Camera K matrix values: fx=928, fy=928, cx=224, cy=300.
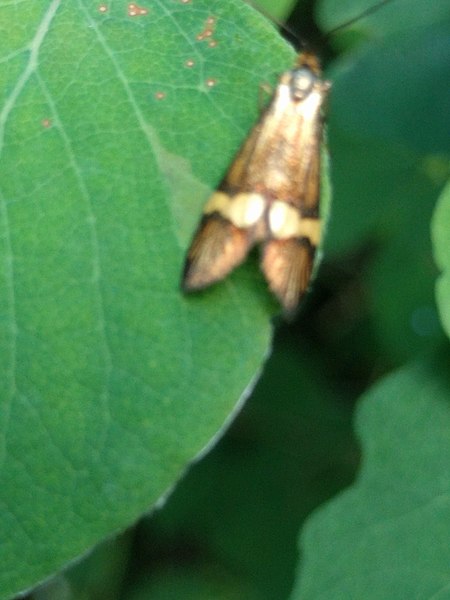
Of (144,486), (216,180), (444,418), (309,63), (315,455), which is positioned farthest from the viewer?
(315,455)

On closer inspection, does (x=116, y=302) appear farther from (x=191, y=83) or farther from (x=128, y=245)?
(x=191, y=83)

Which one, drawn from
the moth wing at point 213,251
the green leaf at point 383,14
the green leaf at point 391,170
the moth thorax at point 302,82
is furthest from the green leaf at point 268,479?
the moth wing at point 213,251

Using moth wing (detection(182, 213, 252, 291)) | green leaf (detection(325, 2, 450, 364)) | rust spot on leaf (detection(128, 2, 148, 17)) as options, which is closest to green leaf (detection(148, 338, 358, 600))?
green leaf (detection(325, 2, 450, 364))

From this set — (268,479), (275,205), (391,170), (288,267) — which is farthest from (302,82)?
(268,479)

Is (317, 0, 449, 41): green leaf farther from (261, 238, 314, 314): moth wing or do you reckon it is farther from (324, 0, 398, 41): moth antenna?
(261, 238, 314, 314): moth wing

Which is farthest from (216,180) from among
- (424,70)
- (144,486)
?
(424,70)

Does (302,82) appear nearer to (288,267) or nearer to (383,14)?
(288,267)
